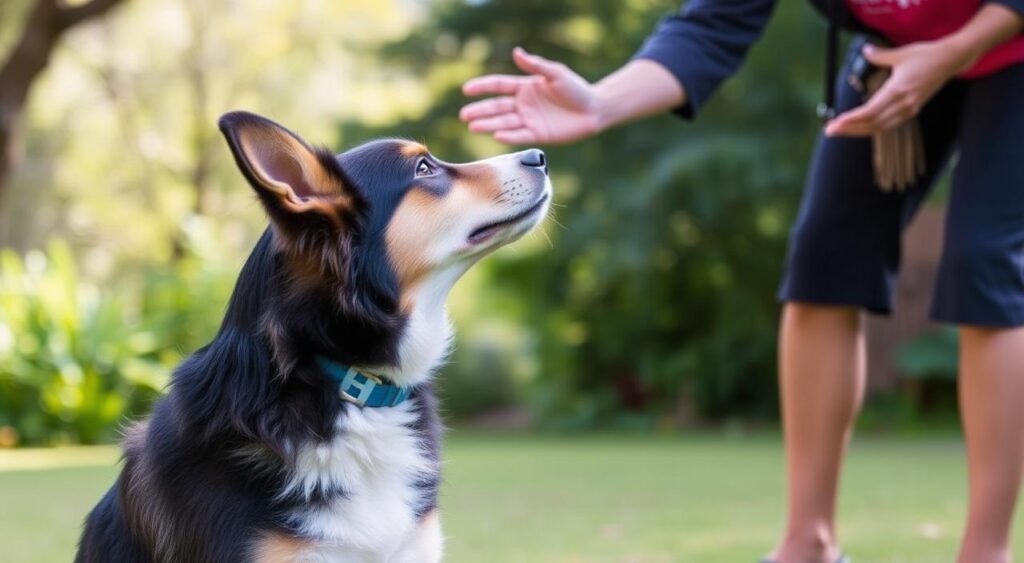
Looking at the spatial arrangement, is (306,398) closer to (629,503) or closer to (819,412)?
(819,412)

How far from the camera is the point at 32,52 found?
1216 centimetres

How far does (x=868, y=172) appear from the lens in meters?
3.60

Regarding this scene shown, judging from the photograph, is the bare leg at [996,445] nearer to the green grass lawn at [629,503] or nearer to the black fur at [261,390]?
the green grass lawn at [629,503]

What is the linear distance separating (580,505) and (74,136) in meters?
24.4

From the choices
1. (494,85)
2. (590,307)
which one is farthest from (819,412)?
(590,307)

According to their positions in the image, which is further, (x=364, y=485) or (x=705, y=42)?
(x=705, y=42)

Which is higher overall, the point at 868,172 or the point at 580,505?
the point at 868,172

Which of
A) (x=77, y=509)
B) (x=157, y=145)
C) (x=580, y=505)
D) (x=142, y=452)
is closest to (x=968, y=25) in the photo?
(x=142, y=452)

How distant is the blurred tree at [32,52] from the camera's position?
39.6 feet

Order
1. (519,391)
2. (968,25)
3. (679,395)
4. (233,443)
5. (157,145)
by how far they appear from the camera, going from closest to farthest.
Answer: (233,443) < (968,25) < (679,395) < (519,391) < (157,145)

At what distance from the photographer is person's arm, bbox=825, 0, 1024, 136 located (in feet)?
10.4

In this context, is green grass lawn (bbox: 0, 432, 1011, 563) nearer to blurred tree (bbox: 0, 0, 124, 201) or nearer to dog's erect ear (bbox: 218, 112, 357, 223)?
dog's erect ear (bbox: 218, 112, 357, 223)

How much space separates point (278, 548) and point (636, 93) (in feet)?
5.91

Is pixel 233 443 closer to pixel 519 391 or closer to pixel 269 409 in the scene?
pixel 269 409
